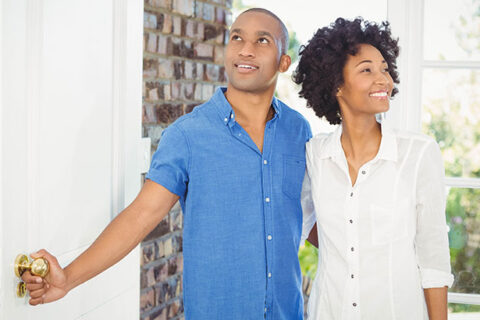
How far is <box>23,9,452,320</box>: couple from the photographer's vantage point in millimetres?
1541

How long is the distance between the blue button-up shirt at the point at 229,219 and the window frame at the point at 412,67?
0.97 metres

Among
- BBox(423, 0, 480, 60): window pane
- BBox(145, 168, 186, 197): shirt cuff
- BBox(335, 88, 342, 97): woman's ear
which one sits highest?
BBox(423, 0, 480, 60): window pane

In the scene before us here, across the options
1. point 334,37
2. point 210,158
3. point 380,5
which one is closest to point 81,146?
point 210,158

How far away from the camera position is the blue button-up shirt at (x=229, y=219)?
162 centimetres

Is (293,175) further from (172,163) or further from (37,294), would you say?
(37,294)

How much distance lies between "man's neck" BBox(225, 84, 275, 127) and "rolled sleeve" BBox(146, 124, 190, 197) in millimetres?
214

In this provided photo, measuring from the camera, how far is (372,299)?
155 centimetres

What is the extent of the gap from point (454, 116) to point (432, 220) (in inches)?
41.5

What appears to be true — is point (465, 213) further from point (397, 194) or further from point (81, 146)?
point (81, 146)

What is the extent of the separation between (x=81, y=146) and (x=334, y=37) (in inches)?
32.2

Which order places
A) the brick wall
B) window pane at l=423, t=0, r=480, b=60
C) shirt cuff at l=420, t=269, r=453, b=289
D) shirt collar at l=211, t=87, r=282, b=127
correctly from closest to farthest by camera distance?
1. shirt cuff at l=420, t=269, r=453, b=289
2. shirt collar at l=211, t=87, r=282, b=127
3. the brick wall
4. window pane at l=423, t=0, r=480, b=60

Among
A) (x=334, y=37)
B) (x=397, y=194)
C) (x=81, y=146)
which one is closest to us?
(x=81, y=146)

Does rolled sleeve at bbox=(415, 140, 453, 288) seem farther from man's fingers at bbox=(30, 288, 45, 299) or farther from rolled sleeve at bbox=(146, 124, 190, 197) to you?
man's fingers at bbox=(30, 288, 45, 299)

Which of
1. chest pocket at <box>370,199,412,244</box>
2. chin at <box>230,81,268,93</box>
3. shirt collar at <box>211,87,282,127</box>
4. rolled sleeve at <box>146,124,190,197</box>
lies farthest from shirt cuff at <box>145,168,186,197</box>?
chest pocket at <box>370,199,412,244</box>
